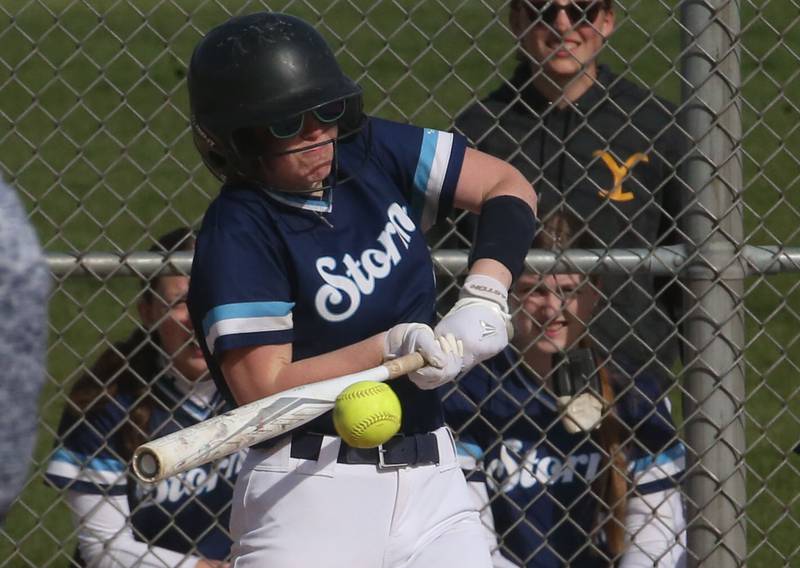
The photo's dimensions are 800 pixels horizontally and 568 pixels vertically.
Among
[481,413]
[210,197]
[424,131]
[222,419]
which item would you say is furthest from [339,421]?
[210,197]

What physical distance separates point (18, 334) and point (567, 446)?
8.68 ft

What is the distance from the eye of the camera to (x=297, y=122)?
8.74 feet

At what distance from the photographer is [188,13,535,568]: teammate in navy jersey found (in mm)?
2652

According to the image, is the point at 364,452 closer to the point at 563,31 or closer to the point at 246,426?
the point at 246,426

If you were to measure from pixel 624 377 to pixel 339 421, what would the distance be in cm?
144

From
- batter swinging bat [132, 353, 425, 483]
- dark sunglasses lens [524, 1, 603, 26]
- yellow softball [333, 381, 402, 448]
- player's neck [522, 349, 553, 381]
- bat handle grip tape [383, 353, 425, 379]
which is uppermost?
dark sunglasses lens [524, 1, 603, 26]

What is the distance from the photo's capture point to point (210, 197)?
745cm

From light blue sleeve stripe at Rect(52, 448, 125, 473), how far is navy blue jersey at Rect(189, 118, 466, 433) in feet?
3.30

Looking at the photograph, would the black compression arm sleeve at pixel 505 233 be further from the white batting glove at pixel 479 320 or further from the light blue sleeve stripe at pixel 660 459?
the light blue sleeve stripe at pixel 660 459

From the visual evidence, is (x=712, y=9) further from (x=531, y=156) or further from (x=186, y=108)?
(x=186, y=108)

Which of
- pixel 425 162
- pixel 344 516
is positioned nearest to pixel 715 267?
pixel 425 162

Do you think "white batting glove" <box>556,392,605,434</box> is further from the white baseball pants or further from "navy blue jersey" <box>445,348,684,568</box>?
the white baseball pants

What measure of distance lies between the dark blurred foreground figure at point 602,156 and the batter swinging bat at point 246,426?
1.24 m

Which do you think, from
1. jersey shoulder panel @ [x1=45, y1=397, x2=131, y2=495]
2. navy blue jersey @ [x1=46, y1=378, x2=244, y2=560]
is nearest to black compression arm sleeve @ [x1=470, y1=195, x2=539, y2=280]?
navy blue jersey @ [x1=46, y1=378, x2=244, y2=560]
